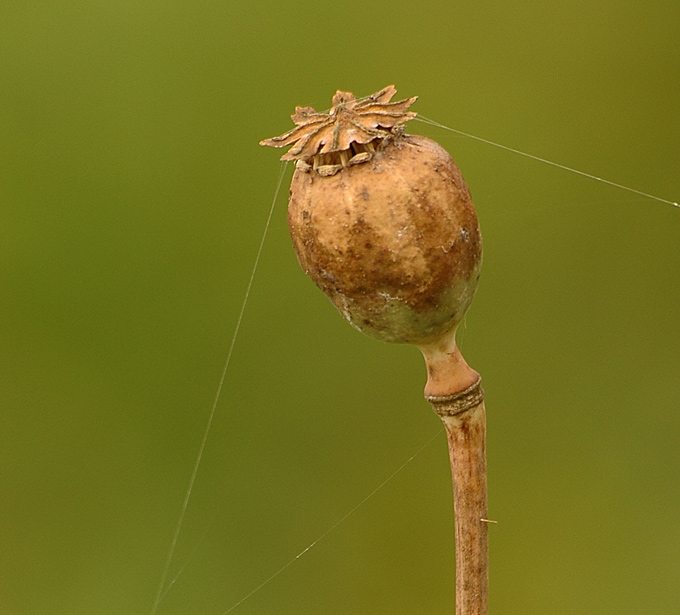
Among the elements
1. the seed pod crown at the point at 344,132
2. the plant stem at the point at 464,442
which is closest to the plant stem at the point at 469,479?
the plant stem at the point at 464,442

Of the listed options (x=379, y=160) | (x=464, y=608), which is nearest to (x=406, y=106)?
(x=379, y=160)

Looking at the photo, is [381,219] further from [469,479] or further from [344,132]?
[469,479]

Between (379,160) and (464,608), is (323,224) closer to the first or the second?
(379,160)

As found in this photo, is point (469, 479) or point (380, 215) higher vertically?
point (380, 215)

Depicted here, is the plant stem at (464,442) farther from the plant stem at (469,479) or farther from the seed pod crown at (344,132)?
the seed pod crown at (344,132)

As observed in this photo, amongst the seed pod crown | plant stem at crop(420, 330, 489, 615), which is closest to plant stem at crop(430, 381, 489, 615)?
plant stem at crop(420, 330, 489, 615)

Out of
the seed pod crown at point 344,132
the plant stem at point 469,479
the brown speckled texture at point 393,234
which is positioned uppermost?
the seed pod crown at point 344,132

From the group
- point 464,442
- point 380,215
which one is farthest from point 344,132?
point 464,442
